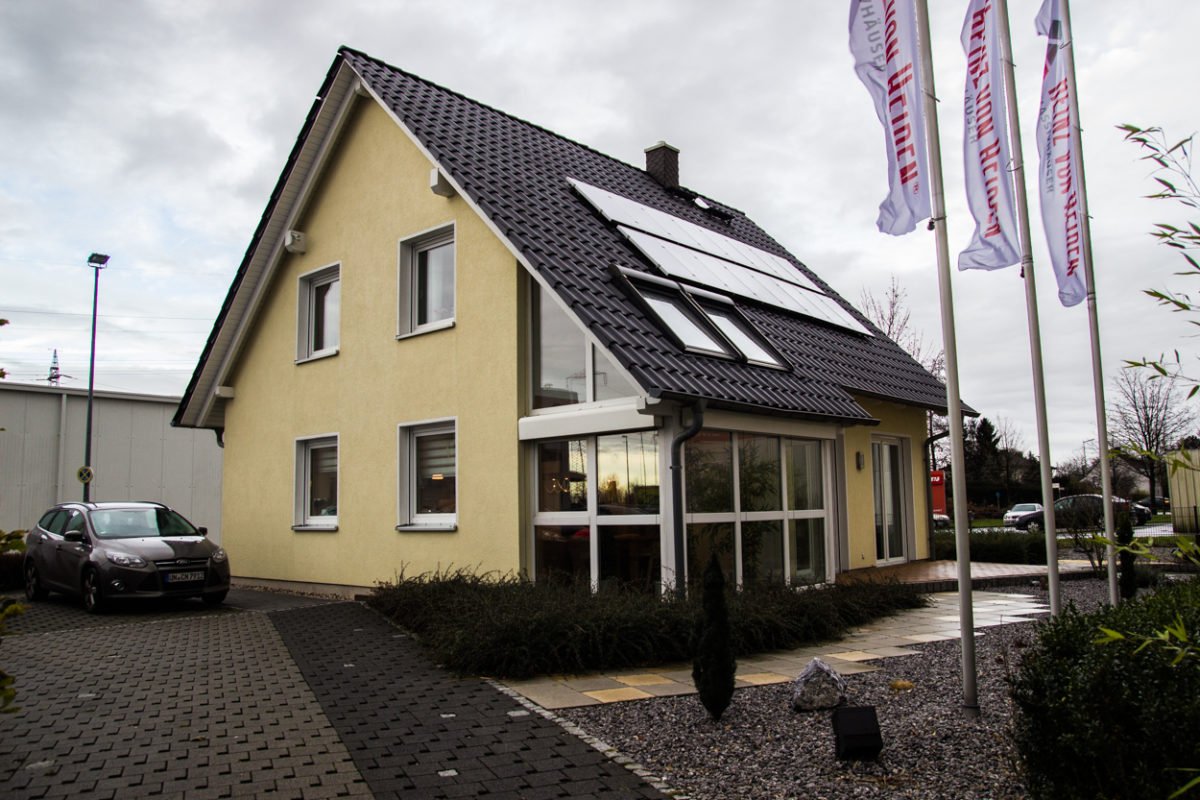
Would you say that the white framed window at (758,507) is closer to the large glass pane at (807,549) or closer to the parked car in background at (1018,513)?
the large glass pane at (807,549)

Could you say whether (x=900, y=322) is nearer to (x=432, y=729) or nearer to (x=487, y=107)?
(x=487, y=107)

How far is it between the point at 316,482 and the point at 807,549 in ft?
25.1

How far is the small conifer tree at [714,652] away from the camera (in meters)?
5.62

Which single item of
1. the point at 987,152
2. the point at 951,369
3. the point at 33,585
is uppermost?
the point at 987,152

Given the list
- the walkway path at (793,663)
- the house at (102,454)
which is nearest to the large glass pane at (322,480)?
the walkway path at (793,663)

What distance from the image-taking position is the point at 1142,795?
3279 millimetres

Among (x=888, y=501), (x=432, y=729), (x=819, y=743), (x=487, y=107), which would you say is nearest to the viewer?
(x=819, y=743)

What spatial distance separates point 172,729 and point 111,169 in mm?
9240

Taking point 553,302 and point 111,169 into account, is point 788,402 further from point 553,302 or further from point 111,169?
point 111,169

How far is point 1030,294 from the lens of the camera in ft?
23.9

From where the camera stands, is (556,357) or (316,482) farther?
(316,482)

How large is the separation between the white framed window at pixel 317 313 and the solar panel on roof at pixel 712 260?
4.30m

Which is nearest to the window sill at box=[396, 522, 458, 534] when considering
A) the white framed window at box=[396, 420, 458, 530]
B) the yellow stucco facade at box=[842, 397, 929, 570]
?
the white framed window at box=[396, 420, 458, 530]

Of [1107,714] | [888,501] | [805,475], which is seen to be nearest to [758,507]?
[805,475]
